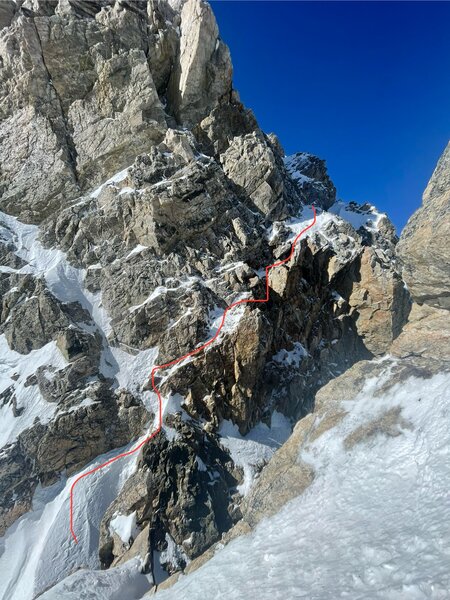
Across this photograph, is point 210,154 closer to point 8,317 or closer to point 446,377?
point 8,317

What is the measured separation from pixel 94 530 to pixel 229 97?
50195mm

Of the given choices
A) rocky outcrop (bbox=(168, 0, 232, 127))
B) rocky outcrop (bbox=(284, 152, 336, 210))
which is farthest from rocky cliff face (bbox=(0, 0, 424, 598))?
rocky outcrop (bbox=(284, 152, 336, 210))

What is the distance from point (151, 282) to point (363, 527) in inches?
1082

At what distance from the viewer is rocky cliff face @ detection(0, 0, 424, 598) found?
2400 cm

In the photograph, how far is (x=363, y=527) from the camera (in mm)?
8164

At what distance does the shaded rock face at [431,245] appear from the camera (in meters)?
12.1

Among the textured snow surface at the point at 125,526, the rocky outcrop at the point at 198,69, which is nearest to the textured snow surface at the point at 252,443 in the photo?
the textured snow surface at the point at 125,526

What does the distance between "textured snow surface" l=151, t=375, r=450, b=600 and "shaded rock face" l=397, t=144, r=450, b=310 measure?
4184 mm

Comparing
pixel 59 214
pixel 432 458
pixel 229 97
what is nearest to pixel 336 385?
pixel 432 458

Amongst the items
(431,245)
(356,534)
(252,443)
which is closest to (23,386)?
(252,443)

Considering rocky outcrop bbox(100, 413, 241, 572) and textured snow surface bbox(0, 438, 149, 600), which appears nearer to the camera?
textured snow surface bbox(0, 438, 149, 600)

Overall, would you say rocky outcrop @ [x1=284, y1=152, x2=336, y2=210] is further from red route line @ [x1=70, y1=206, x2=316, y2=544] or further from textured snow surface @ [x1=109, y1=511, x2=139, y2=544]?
textured snow surface @ [x1=109, y1=511, x2=139, y2=544]

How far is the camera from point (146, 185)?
37156mm

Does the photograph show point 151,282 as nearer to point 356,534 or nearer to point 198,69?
point 356,534
